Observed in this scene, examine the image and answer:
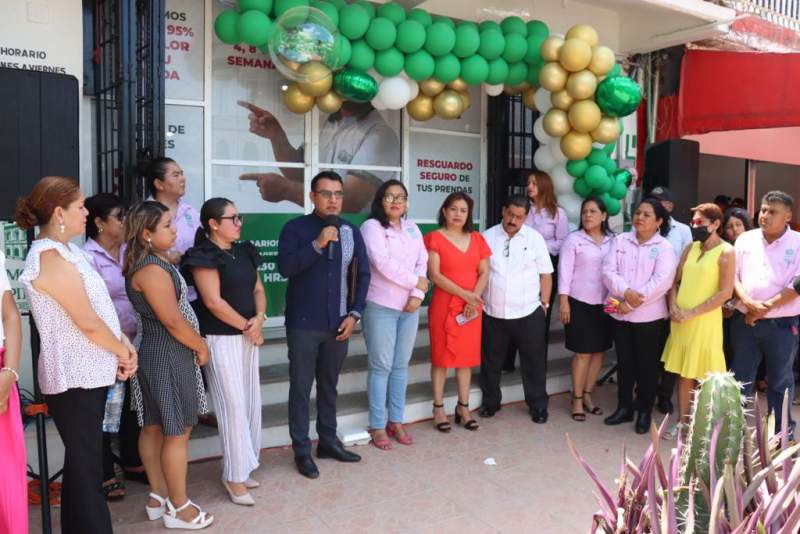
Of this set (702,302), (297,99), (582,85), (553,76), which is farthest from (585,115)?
(297,99)

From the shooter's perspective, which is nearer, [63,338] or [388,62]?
[63,338]

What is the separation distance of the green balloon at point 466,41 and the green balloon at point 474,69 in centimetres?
6

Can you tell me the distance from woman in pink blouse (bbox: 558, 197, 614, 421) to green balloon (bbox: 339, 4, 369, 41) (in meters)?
2.12

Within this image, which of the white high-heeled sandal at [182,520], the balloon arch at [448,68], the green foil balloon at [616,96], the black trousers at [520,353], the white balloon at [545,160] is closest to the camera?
the white high-heeled sandal at [182,520]

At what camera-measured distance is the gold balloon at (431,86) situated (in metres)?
5.34

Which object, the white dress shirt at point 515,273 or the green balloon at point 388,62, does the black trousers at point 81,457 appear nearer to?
the white dress shirt at point 515,273

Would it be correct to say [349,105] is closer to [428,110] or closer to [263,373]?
[428,110]

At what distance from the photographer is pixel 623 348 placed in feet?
16.2

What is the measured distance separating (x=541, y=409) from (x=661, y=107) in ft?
14.1

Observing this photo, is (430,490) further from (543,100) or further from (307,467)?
(543,100)

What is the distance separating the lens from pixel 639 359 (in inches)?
191

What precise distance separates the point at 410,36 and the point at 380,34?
0.78 ft

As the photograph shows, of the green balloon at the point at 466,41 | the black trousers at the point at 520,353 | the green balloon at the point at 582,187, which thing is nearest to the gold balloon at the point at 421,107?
the green balloon at the point at 466,41

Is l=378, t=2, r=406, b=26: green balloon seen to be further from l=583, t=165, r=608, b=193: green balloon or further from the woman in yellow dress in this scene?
the woman in yellow dress
